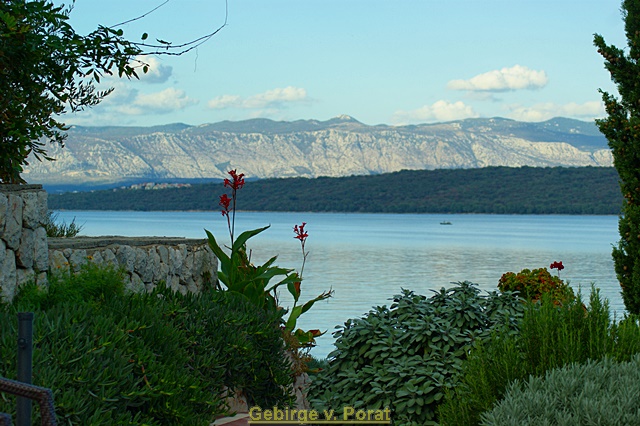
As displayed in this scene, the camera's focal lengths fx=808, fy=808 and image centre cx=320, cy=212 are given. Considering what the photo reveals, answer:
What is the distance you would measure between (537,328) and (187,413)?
242 cm

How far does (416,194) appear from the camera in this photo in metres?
104

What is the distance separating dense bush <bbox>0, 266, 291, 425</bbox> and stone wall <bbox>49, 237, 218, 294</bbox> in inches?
33.3

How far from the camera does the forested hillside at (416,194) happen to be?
9488 cm

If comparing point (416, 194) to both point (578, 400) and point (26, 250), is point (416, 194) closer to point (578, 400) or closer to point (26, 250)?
point (26, 250)

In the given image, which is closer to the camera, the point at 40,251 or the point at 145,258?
the point at 40,251

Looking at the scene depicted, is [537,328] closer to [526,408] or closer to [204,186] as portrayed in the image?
[526,408]

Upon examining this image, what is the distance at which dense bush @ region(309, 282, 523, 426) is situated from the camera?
6246 millimetres

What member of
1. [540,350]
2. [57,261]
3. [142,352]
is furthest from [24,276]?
[540,350]

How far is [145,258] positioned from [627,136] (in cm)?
658

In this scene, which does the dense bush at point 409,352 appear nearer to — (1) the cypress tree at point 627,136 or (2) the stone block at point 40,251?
(2) the stone block at point 40,251

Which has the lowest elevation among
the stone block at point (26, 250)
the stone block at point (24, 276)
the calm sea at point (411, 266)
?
the calm sea at point (411, 266)

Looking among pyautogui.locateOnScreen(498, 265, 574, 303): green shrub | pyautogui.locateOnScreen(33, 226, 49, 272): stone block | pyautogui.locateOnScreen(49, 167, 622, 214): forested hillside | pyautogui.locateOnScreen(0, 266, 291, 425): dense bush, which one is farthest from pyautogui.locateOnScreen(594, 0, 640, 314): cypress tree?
pyautogui.locateOnScreen(49, 167, 622, 214): forested hillside

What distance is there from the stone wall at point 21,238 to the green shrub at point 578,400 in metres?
4.24

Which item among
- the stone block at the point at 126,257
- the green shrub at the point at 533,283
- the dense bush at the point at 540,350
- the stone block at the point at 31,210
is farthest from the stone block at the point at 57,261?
the green shrub at the point at 533,283
